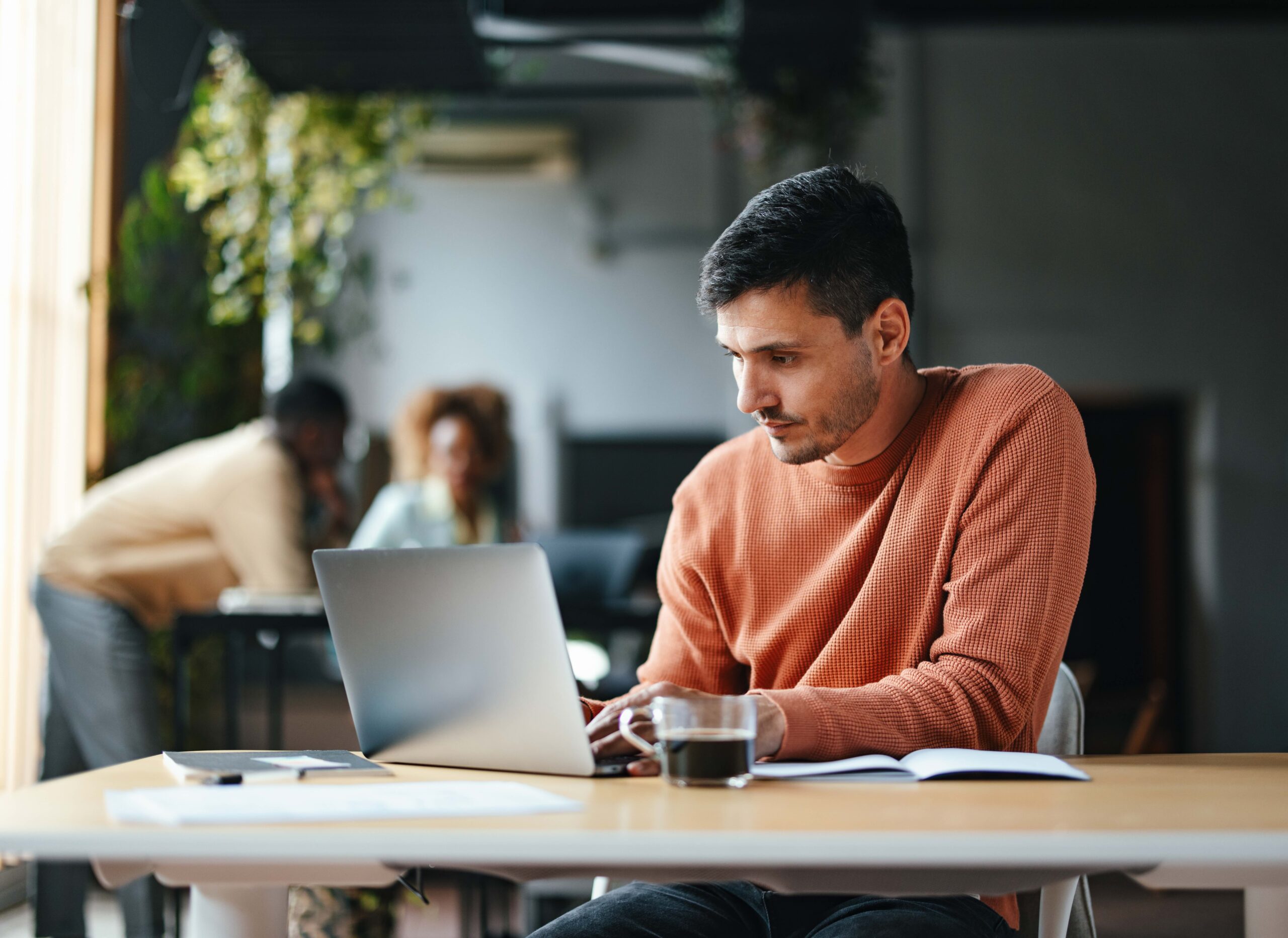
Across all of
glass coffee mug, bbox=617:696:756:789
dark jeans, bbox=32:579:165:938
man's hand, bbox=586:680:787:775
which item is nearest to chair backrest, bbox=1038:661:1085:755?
man's hand, bbox=586:680:787:775

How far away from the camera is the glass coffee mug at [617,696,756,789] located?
942 mm

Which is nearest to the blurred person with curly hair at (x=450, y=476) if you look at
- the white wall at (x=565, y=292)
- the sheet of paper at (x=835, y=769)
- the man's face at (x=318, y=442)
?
the man's face at (x=318, y=442)

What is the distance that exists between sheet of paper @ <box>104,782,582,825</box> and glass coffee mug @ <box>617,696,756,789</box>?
0.35ft

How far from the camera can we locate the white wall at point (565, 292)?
5.83m

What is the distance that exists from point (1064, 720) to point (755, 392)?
51cm

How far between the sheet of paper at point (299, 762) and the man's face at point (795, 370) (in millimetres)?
554

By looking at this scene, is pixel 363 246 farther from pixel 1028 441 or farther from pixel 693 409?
pixel 1028 441

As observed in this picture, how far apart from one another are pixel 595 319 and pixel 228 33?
3022mm

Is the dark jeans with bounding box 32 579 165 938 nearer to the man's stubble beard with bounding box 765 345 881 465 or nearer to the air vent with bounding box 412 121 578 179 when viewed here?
the man's stubble beard with bounding box 765 345 881 465

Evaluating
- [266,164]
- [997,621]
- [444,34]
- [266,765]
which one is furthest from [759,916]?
[266,164]

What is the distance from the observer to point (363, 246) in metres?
5.88

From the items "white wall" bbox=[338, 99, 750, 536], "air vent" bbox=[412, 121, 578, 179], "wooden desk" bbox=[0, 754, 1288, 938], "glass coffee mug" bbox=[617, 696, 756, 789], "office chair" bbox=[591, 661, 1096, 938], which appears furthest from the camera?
"white wall" bbox=[338, 99, 750, 536]

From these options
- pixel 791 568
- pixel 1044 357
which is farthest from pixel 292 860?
pixel 1044 357

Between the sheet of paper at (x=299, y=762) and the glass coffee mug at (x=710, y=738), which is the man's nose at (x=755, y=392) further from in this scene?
the sheet of paper at (x=299, y=762)
